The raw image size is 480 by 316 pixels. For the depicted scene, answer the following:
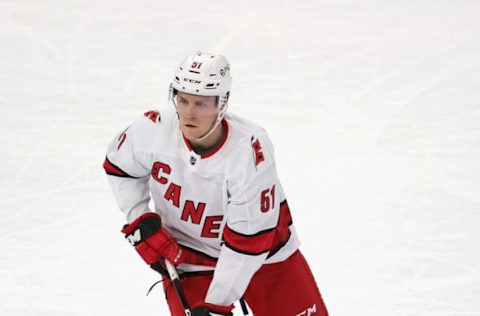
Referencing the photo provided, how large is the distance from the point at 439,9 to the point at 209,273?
183 inches

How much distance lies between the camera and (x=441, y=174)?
5.34 m

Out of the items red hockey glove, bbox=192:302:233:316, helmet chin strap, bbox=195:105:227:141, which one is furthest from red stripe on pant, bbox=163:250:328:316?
helmet chin strap, bbox=195:105:227:141

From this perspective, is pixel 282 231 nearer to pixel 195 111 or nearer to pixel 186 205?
pixel 186 205

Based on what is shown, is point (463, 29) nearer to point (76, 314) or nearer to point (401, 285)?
point (401, 285)

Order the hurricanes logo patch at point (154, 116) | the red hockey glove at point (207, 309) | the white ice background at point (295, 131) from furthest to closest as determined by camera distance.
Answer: the white ice background at point (295, 131) → the hurricanes logo patch at point (154, 116) → the red hockey glove at point (207, 309)

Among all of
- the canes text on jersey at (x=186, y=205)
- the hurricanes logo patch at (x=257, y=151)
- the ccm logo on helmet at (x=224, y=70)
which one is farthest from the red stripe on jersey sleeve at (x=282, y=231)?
the ccm logo on helmet at (x=224, y=70)

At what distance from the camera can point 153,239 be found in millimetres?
3402

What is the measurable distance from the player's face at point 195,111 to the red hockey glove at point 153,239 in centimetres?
41

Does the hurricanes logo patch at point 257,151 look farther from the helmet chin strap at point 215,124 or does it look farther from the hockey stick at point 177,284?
the hockey stick at point 177,284

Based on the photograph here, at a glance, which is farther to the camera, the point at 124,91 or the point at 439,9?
the point at 439,9

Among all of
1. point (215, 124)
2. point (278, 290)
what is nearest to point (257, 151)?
point (215, 124)

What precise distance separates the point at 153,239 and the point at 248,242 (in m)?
0.35

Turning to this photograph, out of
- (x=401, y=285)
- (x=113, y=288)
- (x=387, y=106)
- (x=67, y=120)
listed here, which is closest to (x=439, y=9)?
(x=387, y=106)

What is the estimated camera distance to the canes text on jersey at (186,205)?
335cm
